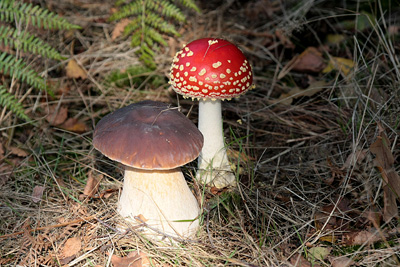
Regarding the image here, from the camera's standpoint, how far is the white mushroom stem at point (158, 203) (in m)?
2.99

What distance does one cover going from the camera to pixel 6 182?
3621mm

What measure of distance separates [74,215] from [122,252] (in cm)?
60

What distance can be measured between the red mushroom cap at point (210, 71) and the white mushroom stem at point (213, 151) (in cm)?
32

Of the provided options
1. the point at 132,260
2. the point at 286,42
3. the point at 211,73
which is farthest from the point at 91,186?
the point at 286,42

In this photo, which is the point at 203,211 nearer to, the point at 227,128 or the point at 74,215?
the point at 74,215

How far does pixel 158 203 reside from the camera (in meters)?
3.00

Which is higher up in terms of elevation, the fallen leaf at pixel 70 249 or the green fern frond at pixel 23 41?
the green fern frond at pixel 23 41

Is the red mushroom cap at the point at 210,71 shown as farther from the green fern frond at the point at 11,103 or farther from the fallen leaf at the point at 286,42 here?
the fallen leaf at the point at 286,42

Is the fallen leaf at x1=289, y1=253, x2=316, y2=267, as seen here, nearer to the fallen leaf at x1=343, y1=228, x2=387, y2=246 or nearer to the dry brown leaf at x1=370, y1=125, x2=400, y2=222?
the fallen leaf at x1=343, y1=228, x2=387, y2=246

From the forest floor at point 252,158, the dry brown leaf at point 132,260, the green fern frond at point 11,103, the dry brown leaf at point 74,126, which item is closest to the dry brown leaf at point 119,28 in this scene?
the forest floor at point 252,158

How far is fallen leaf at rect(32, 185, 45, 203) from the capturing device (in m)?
3.31

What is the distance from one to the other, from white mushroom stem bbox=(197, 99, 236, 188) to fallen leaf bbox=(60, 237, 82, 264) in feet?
4.07

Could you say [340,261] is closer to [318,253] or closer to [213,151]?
[318,253]

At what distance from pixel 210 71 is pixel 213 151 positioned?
2.89 ft
